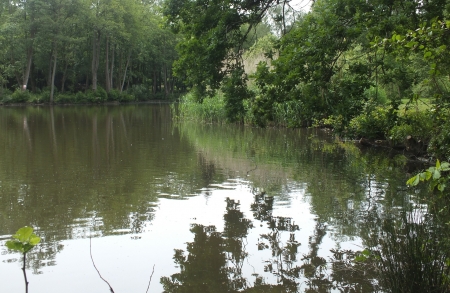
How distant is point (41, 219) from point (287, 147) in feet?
33.4

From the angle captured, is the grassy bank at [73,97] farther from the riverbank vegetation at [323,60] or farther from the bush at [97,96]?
the riverbank vegetation at [323,60]

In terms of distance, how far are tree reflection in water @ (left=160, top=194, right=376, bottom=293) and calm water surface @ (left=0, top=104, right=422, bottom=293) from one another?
1 centimetres

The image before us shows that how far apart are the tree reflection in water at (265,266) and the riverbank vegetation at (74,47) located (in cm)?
3773

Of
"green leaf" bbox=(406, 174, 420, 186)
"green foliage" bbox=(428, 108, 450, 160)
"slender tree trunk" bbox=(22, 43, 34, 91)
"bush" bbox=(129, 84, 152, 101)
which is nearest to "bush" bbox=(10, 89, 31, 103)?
"slender tree trunk" bbox=(22, 43, 34, 91)

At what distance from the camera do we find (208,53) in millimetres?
9031

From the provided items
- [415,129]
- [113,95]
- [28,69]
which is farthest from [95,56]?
[415,129]

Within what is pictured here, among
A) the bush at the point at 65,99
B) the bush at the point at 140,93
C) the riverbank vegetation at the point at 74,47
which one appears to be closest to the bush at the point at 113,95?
the riverbank vegetation at the point at 74,47

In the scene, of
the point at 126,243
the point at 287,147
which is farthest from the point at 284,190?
the point at 287,147

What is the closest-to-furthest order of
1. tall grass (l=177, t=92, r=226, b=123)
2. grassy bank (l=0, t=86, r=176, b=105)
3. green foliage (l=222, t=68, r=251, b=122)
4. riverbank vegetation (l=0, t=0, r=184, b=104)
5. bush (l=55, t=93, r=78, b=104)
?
green foliage (l=222, t=68, r=251, b=122)
tall grass (l=177, t=92, r=226, b=123)
riverbank vegetation (l=0, t=0, r=184, b=104)
grassy bank (l=0, t=86, r=176, b=105)
bush (l=55, t=93, r=78, b=104)

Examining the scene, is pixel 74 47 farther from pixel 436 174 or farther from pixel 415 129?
pixel 436 174

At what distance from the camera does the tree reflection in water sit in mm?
4730

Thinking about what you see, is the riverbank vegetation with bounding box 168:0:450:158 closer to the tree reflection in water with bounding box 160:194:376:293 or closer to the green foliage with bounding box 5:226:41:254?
the tree reflection in water with bounding box 160:194:376:293

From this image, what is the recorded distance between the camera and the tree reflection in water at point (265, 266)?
15.5 ft

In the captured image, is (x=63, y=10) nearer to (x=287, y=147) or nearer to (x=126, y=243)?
(x=287, y=147)
